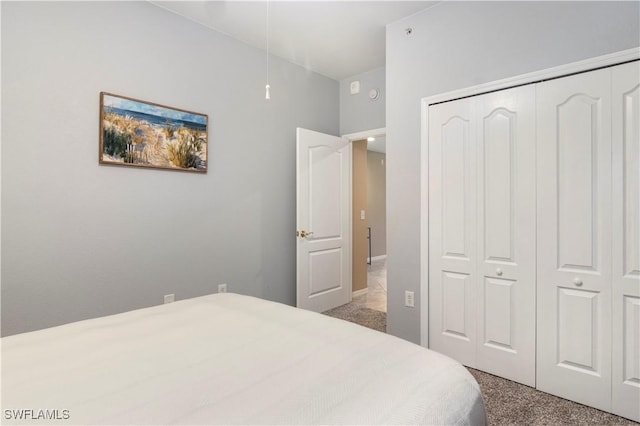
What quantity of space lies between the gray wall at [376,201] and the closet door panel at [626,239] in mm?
5700

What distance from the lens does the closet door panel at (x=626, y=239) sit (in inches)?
73.1

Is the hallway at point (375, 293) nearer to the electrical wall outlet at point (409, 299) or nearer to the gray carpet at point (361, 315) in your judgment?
the gray carpet at point (361, 315)


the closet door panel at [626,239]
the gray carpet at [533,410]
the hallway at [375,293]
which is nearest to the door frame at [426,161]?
the closet door panel at [626,239]

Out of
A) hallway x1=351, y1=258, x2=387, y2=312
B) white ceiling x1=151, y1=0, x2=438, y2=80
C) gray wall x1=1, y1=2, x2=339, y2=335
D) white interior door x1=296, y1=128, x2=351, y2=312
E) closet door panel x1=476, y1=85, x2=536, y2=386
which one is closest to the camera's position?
gray wall x1=1, y1=2, x2=339, y2=335

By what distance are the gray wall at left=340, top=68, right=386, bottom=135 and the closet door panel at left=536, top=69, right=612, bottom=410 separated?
1.88m

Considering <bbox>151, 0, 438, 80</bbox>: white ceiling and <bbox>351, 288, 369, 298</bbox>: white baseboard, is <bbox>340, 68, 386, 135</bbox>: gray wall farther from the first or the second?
<bbox>351, 288, 369, 298</bbox>: white baseboard

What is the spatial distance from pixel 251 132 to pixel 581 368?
125 inches

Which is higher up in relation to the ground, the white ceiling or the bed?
the white ceiling

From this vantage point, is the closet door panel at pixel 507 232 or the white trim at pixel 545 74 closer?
the white trim at pixel 545 74

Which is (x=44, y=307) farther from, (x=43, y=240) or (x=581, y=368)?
(x=581, y=368)

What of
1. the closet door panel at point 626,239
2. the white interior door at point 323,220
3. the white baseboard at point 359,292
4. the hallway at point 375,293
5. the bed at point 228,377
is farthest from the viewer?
the white baseboard at point 359,292

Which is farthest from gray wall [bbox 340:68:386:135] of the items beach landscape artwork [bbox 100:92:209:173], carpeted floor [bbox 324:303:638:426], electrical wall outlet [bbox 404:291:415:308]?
carpeted floor [bbox 324:303:638:426]

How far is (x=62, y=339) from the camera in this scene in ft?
4.13

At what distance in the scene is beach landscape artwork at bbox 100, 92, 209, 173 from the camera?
245cm
